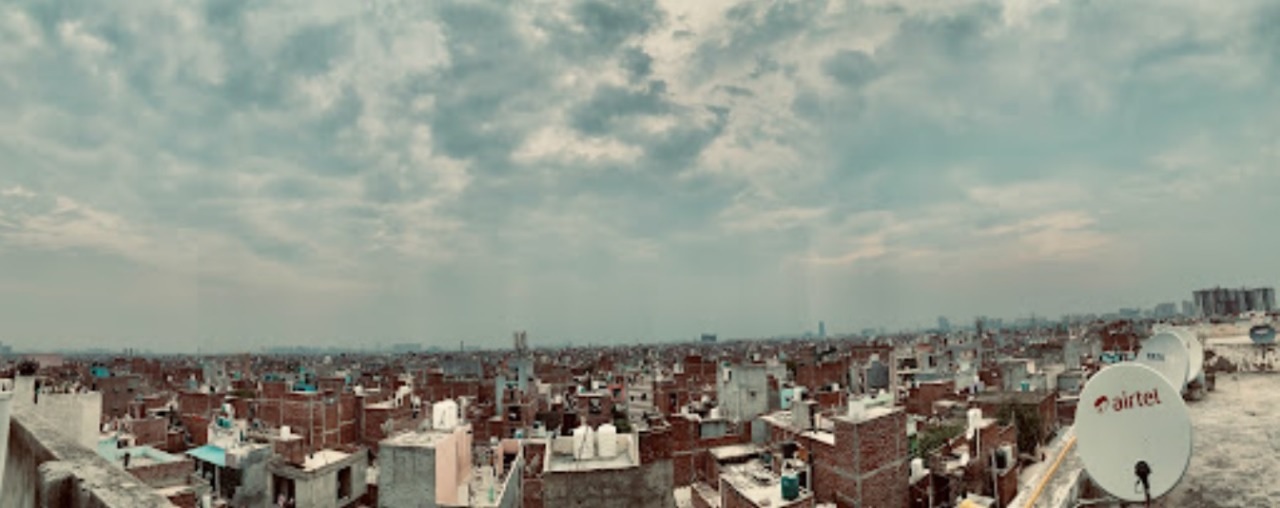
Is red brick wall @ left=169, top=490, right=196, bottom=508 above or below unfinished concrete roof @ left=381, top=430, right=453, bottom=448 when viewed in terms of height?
below

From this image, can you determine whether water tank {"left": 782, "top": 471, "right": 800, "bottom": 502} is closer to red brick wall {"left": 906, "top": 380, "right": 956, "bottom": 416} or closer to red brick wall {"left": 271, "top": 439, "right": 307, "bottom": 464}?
red brick wall {"left": 271, "top": 439, "right": 307, "bottom": 464}

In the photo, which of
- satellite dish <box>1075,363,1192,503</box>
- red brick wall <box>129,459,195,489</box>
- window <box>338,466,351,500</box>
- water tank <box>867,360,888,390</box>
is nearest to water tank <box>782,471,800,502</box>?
satellite dish <box>1075,363,1192,503</box>

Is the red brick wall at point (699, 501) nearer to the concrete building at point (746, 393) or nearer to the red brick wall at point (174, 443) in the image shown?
the concrete building at point (746, 393)

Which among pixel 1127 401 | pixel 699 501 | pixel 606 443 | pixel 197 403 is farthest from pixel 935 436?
pixel 197 403

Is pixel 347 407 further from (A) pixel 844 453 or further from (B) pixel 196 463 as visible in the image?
(A) pixel 844 453

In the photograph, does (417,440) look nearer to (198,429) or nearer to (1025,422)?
(1025,422)

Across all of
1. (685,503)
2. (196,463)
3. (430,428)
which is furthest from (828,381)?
(196,463)
